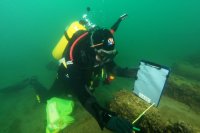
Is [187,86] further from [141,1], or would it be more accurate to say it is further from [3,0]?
[141,1]

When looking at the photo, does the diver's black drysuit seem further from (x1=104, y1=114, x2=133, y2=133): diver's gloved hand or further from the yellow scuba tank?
the yellow scuba tank

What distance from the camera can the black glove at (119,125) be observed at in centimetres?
294

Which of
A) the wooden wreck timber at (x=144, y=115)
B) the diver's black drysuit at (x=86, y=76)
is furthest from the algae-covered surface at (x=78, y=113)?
the diver's black drysuit at (x=86, y=76)

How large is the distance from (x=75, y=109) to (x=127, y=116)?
2085 millimetres

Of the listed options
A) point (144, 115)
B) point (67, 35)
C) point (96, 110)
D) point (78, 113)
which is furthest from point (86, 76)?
point (78, 113)

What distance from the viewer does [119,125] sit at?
3.02 metres

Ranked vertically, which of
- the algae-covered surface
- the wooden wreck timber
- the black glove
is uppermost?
the black glove

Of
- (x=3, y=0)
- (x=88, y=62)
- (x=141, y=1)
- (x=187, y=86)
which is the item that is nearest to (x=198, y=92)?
(x=187, y=86)

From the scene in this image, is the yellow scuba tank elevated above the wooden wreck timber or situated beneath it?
elevated above

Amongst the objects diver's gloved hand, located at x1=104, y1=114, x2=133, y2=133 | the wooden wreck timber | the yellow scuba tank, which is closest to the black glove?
diver's gloved hand, located at x1=104, y1=114, x2=133, y2=133

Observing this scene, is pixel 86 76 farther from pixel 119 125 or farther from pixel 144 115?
pixel 119 125

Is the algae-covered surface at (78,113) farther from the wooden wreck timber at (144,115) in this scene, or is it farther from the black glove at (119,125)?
the black glove at (119,125)

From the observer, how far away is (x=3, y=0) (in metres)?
106

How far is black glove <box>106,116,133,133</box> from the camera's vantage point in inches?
116
